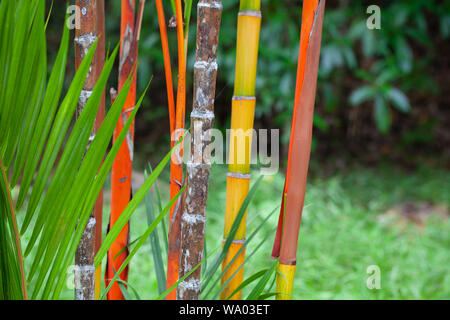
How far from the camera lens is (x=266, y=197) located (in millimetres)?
1923

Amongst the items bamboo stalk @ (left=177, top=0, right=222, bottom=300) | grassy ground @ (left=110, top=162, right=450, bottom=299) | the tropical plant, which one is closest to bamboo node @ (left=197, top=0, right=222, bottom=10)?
bamboo stalk @ (left=177, top=0, right=222, bottom=300)

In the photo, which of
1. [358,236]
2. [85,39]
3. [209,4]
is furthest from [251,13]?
[358,236]

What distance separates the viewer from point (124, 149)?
1.75ft

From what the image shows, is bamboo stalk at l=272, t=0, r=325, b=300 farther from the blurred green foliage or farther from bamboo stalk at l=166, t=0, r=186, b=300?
the blurred green foliage

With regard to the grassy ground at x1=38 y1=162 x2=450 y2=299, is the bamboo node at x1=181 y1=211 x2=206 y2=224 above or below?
above

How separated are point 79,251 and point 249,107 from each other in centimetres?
23

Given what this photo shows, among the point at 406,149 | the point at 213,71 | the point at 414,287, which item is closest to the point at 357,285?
the point at 414,287

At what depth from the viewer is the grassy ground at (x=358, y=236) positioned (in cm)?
130

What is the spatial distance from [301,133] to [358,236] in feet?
4.10

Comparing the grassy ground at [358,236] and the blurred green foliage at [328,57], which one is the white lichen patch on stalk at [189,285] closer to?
the grassy ground at [358,236]

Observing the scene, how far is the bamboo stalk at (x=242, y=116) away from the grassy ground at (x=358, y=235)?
0.47m

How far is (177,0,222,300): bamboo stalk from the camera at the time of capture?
0.44 m

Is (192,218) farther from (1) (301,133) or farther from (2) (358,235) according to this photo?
(2) (358,235)
